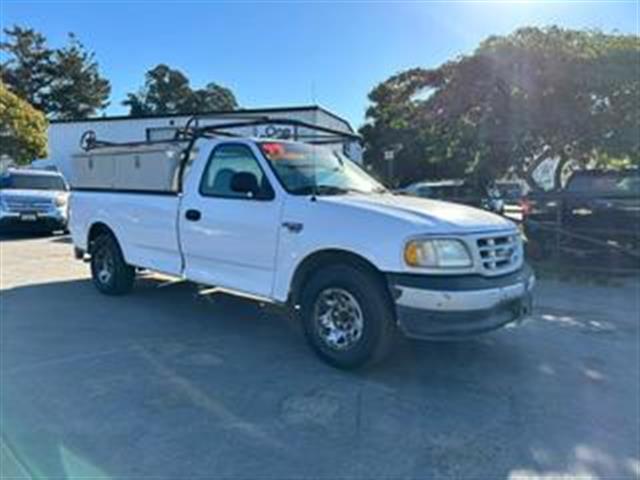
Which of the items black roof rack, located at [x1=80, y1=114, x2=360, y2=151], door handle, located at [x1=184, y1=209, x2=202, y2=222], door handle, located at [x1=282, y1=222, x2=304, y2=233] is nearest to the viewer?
door handle, located at [x1=282, y1=222, x2=304, y2=233]

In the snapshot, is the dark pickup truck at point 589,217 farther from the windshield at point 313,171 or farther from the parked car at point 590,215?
Result: the windshield at point 313,171

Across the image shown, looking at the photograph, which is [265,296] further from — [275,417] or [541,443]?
[541,443]

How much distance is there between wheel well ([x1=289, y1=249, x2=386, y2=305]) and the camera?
5.12m

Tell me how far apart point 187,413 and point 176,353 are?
4.64 feet

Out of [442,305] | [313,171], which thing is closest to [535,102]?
[313,171]

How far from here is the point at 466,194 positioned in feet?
49.3

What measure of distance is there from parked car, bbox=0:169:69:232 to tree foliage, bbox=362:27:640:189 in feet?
31.1

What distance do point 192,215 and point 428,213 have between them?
261cm

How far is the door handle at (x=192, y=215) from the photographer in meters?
6.52

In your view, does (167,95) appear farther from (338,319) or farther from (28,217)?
(338,319)

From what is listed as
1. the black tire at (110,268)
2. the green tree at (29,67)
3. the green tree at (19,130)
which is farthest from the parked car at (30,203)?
Result: the green tree at (29,67)

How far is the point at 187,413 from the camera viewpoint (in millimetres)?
4336

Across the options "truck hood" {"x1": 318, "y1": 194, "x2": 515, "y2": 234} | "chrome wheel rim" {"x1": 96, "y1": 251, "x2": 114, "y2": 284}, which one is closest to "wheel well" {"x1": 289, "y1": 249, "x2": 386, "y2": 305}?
"truck hood" {"x1": 318, "y1": 194, "x2": 515, "y2": 234}

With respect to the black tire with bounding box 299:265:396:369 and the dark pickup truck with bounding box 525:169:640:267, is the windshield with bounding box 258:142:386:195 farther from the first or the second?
the dark pickup truck with bounding box 525:169:640:267
